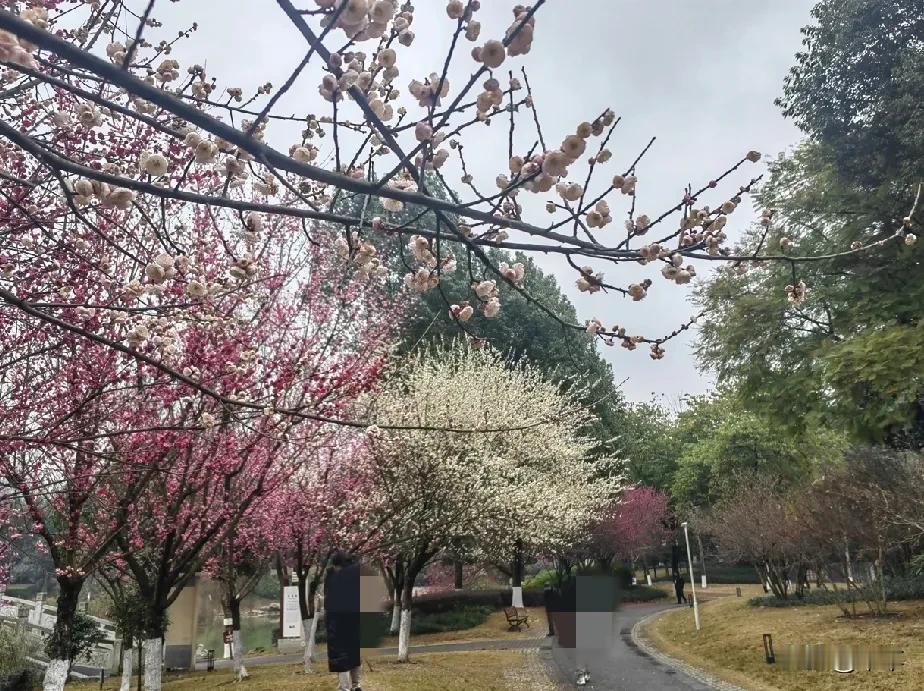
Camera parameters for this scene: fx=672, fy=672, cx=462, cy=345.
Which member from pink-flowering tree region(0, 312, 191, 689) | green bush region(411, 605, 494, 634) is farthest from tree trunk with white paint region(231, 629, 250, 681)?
green bush region(411, 605, 494, 634)

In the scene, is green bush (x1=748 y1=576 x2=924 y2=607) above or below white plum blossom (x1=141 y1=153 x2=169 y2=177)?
below

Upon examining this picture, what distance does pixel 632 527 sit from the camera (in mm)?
27938

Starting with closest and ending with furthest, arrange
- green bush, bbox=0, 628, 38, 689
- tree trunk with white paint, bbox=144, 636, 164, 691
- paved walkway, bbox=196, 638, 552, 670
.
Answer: tree trunk with white paint, bbox=144, 636, 164, 691 < green bush, bbox=0, 628, 38, 689 < paved walkway, bbox=196, 638, 552, 670

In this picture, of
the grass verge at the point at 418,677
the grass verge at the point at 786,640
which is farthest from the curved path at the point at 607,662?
the grass verge at the point at 786,640

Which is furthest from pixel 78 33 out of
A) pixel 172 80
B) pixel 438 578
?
pixel 438 578

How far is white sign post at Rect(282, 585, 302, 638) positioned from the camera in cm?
966

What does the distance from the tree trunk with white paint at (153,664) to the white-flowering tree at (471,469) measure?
3.79 metres

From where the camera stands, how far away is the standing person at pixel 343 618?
6496 mm

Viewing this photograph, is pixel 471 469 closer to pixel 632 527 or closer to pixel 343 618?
pixel 343 618

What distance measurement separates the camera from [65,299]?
4.59 meters

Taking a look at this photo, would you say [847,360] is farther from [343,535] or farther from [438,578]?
[438,578]

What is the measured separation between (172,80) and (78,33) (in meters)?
0.87

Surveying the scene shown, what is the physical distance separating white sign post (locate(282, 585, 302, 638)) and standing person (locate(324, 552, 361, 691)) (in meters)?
3.35

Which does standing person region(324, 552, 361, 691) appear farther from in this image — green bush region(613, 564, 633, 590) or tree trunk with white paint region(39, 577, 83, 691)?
tree trunk with white paint region(39, 577, 83, 691)
